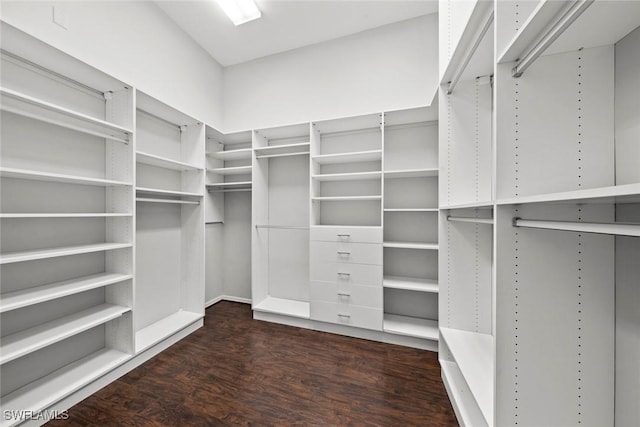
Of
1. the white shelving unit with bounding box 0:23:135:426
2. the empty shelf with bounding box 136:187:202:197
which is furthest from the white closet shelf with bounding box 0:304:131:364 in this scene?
the empty shelf with bounding box 136:187:202:197

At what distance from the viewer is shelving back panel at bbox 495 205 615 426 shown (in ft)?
2.83

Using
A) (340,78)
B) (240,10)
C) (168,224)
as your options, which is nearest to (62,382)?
(168,224)

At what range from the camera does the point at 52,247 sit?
1.67m

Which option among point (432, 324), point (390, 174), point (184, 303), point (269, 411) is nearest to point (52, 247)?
point (184, 303)

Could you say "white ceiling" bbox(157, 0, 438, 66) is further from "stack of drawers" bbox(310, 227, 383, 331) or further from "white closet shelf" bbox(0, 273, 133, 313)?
"white closet shelf" bbox(0, 273, 133, 313)

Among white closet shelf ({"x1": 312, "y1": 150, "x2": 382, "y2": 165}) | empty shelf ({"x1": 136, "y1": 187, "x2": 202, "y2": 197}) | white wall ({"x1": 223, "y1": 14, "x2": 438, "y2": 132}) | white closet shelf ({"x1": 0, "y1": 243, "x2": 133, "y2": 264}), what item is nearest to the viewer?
white closet shelf ({"x1": 0, "y1": 243, "x2": 133, "y2": 264})

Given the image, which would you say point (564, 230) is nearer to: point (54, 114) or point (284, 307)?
point (284, 307)

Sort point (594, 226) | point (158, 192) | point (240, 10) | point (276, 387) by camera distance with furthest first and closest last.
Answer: point (240, 10), point (158, 192), point (276, 387), point (594, 226)

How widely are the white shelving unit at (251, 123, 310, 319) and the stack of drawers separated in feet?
1.45

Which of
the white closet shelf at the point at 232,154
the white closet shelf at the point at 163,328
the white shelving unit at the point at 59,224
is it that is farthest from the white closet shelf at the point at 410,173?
the white closet shelf at the point at 163,328

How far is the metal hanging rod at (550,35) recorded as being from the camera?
0.69m

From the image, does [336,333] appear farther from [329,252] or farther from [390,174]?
[390,174]

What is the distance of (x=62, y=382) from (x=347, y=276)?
221cm

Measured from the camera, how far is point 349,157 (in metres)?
2.52
